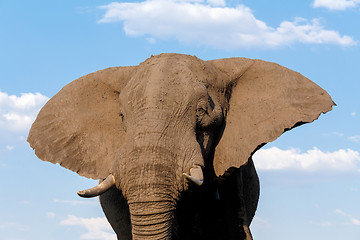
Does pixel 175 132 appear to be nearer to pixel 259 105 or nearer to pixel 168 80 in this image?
pixel 168 80

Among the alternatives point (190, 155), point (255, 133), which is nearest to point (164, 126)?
point (190, 155)

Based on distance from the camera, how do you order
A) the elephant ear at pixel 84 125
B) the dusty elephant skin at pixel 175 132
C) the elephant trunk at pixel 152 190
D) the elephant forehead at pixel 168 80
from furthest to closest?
1. the elephant ear at pixel 84 125
2. the elephant forehead at pixel 168 80
3. the dusty elephant skin at pixel 175 132
4. the elephant trunk at pixel 152 190

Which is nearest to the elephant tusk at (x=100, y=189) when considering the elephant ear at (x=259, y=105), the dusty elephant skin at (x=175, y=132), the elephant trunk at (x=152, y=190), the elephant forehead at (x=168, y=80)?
the dusty elephant skin at (x=175, y=132)

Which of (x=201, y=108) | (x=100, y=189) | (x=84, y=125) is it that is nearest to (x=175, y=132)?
(x=201, y=108)

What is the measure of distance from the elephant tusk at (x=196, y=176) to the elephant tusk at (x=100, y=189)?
73cm

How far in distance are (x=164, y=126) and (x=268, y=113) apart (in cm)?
138

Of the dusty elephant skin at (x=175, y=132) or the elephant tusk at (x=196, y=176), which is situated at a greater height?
the dusty elephant skin at (x=175, y=132)

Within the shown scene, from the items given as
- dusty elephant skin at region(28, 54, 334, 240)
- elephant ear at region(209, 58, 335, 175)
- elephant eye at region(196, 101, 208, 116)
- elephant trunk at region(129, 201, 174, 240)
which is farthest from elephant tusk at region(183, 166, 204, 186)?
elephant ear at region(209, 58, 335, 175)

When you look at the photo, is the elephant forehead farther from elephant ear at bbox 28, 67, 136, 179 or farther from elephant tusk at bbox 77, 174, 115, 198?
elephant tusk at bbox 77, 174, 115, 198

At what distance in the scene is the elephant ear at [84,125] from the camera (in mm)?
9305

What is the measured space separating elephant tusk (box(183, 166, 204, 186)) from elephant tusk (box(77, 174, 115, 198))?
0.73 metres

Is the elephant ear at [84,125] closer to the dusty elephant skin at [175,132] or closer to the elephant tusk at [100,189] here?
the dusty elephant skin at [175,132]

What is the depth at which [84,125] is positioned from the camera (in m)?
9.62

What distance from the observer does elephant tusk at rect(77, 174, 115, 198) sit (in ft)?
26.9
